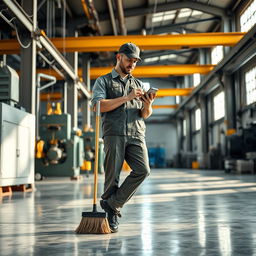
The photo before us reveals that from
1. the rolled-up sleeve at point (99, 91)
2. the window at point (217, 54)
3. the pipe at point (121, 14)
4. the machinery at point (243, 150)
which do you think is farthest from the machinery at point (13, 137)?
the window at point (217, 54)

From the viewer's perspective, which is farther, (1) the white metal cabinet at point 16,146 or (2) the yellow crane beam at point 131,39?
(2) the yellow crane beam at point 131,39

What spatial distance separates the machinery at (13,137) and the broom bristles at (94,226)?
434 cm

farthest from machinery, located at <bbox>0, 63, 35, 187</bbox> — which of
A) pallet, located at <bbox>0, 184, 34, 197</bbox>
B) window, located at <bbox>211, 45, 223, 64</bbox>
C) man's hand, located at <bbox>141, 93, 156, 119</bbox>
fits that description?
window, located at <bbox>211, 45, 223, 64</bbox>

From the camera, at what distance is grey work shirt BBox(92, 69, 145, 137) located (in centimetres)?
311

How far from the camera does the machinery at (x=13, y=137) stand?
23.1 feet

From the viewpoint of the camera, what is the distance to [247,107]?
17.9 m

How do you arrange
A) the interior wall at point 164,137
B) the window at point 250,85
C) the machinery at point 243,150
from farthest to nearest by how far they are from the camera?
the interior wall at point 164,137 < the window at point 250,85 < the machinery at point 243,150

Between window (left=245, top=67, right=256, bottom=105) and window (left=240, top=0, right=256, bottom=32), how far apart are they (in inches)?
79.2

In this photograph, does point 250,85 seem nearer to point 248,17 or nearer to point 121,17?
point 248,17

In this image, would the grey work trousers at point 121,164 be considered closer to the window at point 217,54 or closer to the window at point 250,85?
the window at point 250,85

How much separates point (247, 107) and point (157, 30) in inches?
270

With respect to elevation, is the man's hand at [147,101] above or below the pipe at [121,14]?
below

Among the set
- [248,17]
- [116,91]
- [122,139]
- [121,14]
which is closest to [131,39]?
[121,14]

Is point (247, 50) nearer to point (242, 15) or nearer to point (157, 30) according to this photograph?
point (242, 15)
